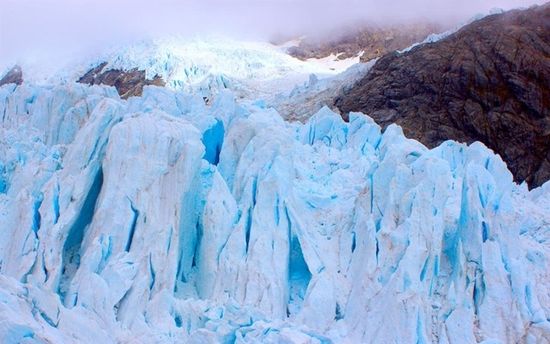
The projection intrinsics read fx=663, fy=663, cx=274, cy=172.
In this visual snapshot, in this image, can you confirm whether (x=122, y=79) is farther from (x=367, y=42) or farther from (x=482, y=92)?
(x=367, y=42)

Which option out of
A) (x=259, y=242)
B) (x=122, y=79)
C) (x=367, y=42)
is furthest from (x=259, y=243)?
(x=367, y=42)

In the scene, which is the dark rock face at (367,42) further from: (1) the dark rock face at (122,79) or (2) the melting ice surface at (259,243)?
(2) the melting ice surface at (259,243)

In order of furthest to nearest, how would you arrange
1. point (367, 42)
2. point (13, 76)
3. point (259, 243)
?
point (367, 42)
point (13, 76)
point (259, 243)

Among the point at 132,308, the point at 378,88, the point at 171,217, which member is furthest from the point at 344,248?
the point at 378,88

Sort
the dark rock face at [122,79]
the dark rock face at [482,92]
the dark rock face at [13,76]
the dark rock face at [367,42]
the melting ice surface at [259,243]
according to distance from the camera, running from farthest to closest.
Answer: the dark rock face at [367,42]
the dark rock face at [13,76]
the dark rock face at [122,79]
the dark rock face at [482,92]
the melting ice surface at [259,243]

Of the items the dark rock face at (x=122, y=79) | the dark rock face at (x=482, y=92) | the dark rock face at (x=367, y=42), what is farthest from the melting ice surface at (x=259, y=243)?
the dark rock face at (x=367, y=42)

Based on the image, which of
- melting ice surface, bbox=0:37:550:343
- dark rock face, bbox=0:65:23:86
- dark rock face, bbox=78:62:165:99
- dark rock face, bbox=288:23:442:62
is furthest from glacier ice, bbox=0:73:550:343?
dark rock face, bbox=288:23:442:62

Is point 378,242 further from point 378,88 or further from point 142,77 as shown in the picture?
point 142,77
